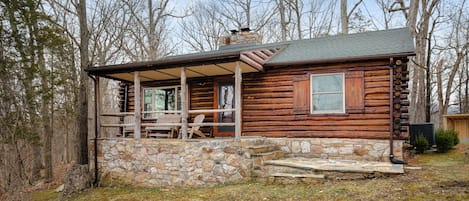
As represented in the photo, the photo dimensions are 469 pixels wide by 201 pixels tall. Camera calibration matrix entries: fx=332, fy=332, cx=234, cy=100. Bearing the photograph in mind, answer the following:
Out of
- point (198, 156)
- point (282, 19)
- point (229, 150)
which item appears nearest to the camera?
point (229, 150)

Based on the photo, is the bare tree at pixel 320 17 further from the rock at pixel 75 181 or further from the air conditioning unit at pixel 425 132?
the rock at pixel 75 181

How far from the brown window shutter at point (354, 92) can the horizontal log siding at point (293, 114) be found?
0.32 ft

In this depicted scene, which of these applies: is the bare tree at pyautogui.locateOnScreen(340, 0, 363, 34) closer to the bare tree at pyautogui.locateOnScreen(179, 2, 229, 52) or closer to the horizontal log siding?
the bare tree at pyautogui.locateOnScreen(179, 2, 229, 52)

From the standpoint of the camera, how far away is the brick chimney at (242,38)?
12.2m

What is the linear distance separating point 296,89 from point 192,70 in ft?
9.22

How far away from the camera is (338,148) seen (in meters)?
8.23

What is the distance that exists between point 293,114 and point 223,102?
88.2 inches

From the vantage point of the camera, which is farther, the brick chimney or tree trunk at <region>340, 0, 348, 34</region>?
tree trunk at <region>340, 0, 348, 34</region>

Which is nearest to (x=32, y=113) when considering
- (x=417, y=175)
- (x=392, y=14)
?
(x=417, y=175)

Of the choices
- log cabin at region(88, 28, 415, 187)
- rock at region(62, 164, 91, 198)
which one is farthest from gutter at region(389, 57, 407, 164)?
rock at region(62, 164, 91, 198)

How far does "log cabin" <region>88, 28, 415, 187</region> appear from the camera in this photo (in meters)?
7.77

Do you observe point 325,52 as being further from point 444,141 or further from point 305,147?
point 444,141

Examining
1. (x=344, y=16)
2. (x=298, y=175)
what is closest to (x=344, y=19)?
(x=344, y=16)

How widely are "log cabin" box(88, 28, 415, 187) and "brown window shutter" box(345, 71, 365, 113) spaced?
2 centimetres
